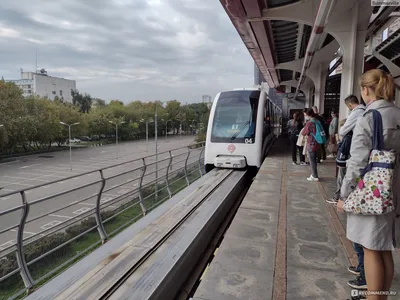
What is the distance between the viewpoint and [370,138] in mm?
1844

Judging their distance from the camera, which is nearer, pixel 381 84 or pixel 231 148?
pixel 381 84

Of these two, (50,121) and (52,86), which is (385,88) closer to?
(50,121)

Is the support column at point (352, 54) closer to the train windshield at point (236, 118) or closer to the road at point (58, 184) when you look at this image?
the train windshield at point (236, 118)

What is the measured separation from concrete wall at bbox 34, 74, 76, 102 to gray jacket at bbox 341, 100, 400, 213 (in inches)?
3549

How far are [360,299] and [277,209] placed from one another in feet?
7.32

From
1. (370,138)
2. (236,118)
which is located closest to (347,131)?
(370,138)

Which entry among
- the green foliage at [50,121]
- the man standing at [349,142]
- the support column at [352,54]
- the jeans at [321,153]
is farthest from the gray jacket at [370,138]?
the green foliage at [50,121]

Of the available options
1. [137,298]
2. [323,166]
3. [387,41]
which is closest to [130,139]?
[387,41]

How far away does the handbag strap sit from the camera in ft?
5.95

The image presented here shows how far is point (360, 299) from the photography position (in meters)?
2.16

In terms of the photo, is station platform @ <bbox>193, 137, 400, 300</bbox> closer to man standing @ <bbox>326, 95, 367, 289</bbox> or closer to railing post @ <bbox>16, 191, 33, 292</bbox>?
man standing @ <bbox>326, 95, 367, 289</bbox>

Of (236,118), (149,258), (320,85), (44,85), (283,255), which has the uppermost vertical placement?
(44,85)

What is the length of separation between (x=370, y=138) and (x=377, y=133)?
48 millimetres

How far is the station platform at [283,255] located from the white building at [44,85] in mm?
88343
